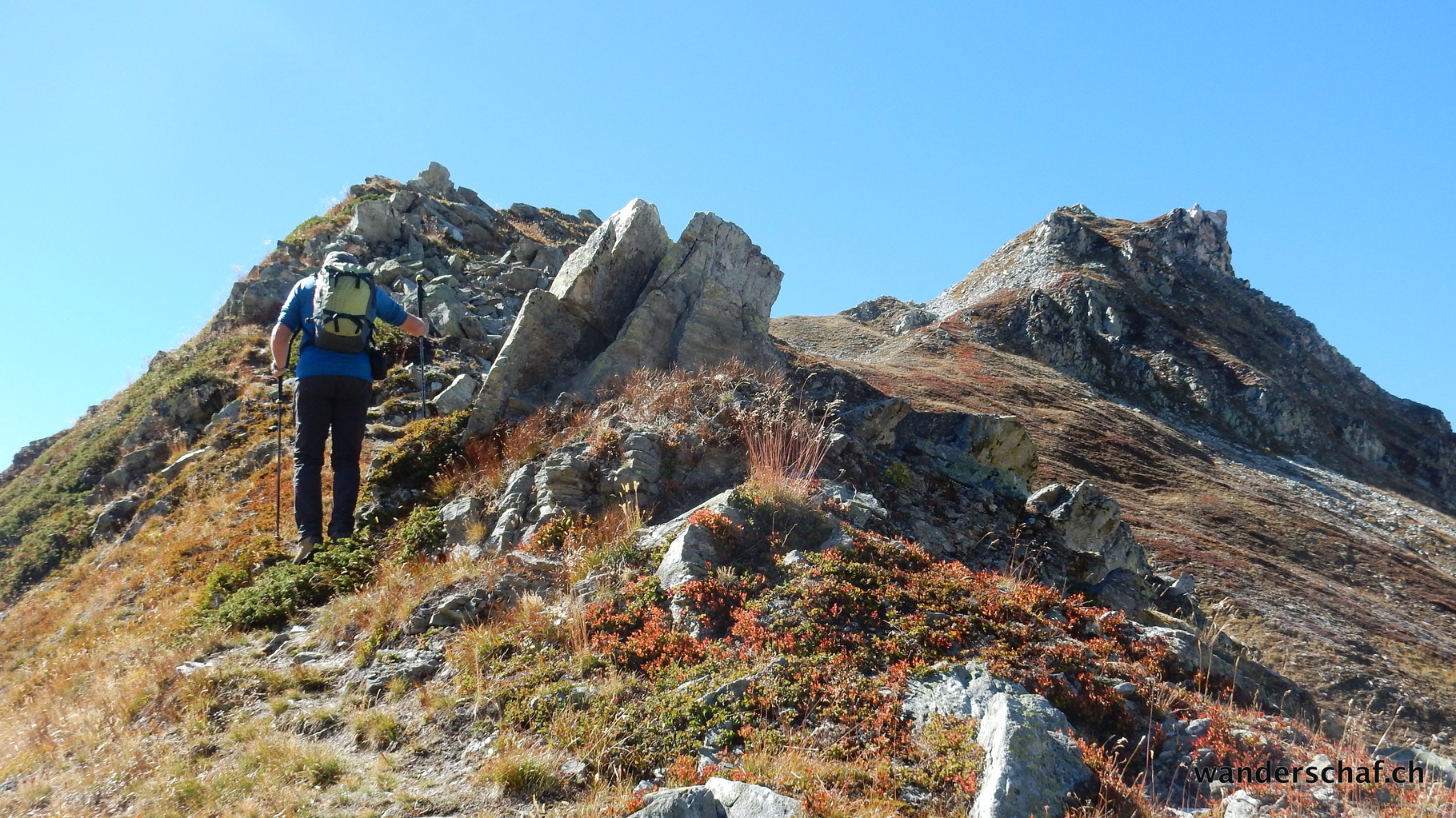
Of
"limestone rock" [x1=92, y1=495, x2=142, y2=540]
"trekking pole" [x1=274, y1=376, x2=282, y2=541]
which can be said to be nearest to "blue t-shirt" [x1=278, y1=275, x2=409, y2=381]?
"trekking pole" [x1=274, y1=376, x2=282, y2=541]

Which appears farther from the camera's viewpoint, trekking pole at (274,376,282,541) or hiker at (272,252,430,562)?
trekking pole at (274,376,282,541)

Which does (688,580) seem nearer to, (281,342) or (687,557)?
(687,557)

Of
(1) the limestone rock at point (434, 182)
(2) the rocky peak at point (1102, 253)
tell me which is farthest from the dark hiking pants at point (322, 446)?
(2) the rocky peak at point (1102, 253)

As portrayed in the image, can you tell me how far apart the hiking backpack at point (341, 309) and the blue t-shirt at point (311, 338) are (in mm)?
83

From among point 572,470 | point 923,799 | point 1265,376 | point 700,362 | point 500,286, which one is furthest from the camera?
point 1265,376

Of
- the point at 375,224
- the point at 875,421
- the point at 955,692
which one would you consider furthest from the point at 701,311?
the point at 375,224

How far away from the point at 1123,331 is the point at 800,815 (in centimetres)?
5492

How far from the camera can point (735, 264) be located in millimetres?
13609

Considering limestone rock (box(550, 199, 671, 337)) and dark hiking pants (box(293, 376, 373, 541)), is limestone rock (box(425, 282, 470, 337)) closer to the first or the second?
limestone rock (box(550, 199, 671, 337))

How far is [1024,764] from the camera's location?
4480 mm

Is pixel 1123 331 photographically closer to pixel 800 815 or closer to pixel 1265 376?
pixel 1265 376

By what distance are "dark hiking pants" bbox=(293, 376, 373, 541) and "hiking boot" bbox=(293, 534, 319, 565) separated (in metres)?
0.04

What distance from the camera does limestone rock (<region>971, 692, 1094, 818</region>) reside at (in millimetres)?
4328

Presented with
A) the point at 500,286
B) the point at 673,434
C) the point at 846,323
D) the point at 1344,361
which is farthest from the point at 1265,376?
the point at 673,434
